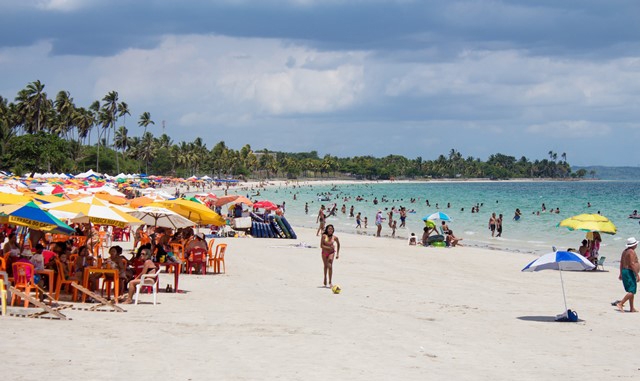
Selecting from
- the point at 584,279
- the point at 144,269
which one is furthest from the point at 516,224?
the point at 144,269

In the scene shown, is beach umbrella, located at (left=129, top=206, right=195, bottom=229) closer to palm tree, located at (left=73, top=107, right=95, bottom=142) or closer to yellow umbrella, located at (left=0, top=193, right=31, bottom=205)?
yellow umbrella, located at (left=0, top=193, right=31, bottom=205)

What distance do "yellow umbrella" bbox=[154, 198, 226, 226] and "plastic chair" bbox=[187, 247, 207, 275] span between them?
1623 millimetres

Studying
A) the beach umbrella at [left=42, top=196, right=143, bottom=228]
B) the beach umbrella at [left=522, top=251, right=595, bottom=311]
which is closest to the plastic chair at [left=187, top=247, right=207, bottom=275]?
the beach umbrella at [left=42, top=196, right=143, bottom=228]

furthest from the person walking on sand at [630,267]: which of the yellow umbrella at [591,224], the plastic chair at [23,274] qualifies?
the plastic chair at [23,274]

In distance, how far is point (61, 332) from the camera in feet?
28.2

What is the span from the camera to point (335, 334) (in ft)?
31.4

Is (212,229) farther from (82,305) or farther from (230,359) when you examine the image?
(230,359)

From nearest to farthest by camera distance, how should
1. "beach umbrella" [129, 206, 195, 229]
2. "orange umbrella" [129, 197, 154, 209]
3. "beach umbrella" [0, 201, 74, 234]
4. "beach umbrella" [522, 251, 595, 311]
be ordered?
"beach umbrella" [0, 201, 74, 234] < "beach umbrella" [522, 251, 595, 311] < "beach umbrella" [129, 206, 195, 229] < "orange umbrella" [129, 197, 154, 209]

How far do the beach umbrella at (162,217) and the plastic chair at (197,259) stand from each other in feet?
2.40

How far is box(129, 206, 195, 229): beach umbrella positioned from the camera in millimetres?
16219

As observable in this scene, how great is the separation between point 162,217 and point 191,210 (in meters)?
0.97

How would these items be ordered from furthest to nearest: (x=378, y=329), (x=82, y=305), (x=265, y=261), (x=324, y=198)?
(x=324, y=198)
(x=265, y=261)
(x=82, y=305)
(x=378, y=329)

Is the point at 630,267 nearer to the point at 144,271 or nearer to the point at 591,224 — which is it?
the point at 591,224

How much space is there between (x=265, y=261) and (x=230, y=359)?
12.2 meters
